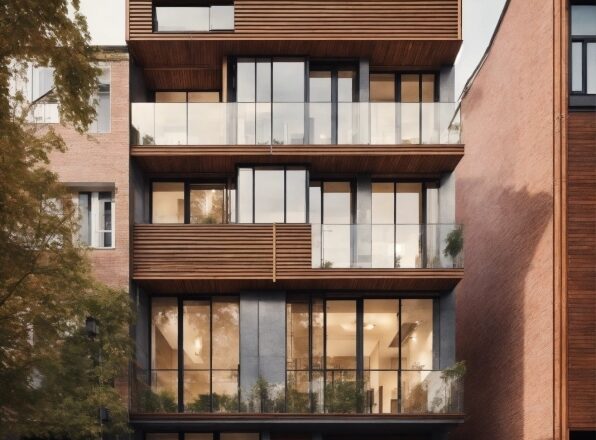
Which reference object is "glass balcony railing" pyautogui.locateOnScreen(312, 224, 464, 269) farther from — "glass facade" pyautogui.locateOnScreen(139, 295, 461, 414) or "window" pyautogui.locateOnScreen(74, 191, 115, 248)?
"window" pyautogui.locateOnScreen(74, 191, 115, 248)

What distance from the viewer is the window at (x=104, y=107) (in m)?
21.6

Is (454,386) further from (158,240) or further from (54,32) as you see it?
(54,32)

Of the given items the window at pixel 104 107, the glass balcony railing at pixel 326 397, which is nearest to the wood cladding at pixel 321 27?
the window at pixel 104 107

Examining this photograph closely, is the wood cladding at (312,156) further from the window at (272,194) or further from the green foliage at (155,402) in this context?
the green foliage at (155,402)


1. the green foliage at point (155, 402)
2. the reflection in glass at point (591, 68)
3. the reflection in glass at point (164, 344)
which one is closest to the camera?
the reflection in glass at point (591, 68)

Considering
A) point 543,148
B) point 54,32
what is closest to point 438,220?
point 543,148

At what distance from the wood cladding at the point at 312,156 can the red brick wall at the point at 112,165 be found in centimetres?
66

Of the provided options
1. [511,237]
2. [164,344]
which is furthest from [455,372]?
[164,344]


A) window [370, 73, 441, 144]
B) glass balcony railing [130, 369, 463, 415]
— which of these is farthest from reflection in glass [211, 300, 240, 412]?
window [370, 73, 441, 144]

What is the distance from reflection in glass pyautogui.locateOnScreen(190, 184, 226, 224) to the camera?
23062 millimetres

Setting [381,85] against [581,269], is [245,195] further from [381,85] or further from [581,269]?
[581,269]

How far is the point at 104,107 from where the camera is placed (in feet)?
71.4

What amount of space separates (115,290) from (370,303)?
7812 millimetres

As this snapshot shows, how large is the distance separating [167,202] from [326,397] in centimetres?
784
